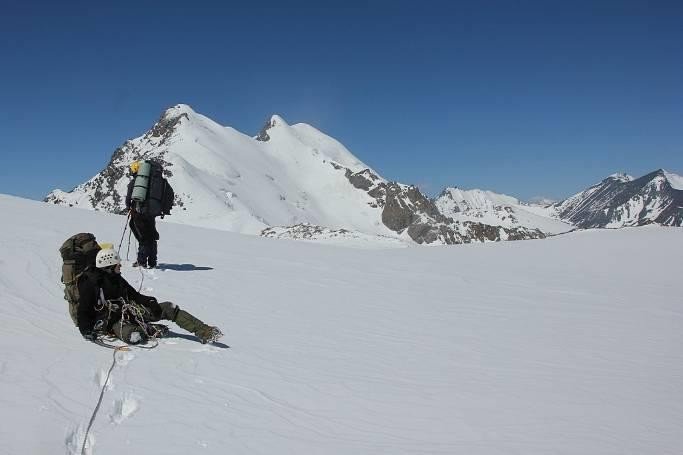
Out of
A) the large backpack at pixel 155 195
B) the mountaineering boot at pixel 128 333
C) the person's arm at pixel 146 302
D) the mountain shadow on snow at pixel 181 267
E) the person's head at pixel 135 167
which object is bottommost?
A: the mountaineering boot at pixel 128 333

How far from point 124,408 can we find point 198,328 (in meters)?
2.01

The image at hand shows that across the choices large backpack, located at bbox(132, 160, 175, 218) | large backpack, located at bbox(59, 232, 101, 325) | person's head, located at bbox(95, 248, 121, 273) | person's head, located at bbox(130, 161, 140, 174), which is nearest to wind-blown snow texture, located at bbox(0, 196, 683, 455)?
large backpack, located at bbox(59, 232, 101, 325)

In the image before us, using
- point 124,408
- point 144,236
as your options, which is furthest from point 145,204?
point 124,408

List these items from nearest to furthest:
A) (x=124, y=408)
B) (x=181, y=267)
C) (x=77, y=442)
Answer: (x=77, y=442), (x=124, y=408), (x=181, y=267)

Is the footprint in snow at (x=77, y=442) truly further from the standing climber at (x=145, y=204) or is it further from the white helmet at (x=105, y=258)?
the standing climber at (x=145, y=204)

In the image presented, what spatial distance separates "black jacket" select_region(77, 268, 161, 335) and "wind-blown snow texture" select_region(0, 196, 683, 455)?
32 cm

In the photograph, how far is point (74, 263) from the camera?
597 centimetres

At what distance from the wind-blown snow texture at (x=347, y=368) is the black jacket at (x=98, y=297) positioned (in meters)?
0.32

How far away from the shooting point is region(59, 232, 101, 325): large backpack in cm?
595

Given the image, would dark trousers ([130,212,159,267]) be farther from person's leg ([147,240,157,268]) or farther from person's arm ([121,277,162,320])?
person's arm ([121,277,162,320])

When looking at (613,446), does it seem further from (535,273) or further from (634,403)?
(535,273)

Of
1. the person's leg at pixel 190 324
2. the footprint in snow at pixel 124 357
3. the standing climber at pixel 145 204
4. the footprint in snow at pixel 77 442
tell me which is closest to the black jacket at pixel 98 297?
the person's leg at pixel 190 324

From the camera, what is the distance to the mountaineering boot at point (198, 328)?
20.4 ft

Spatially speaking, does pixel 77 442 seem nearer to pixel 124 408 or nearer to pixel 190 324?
pixel 124 408
